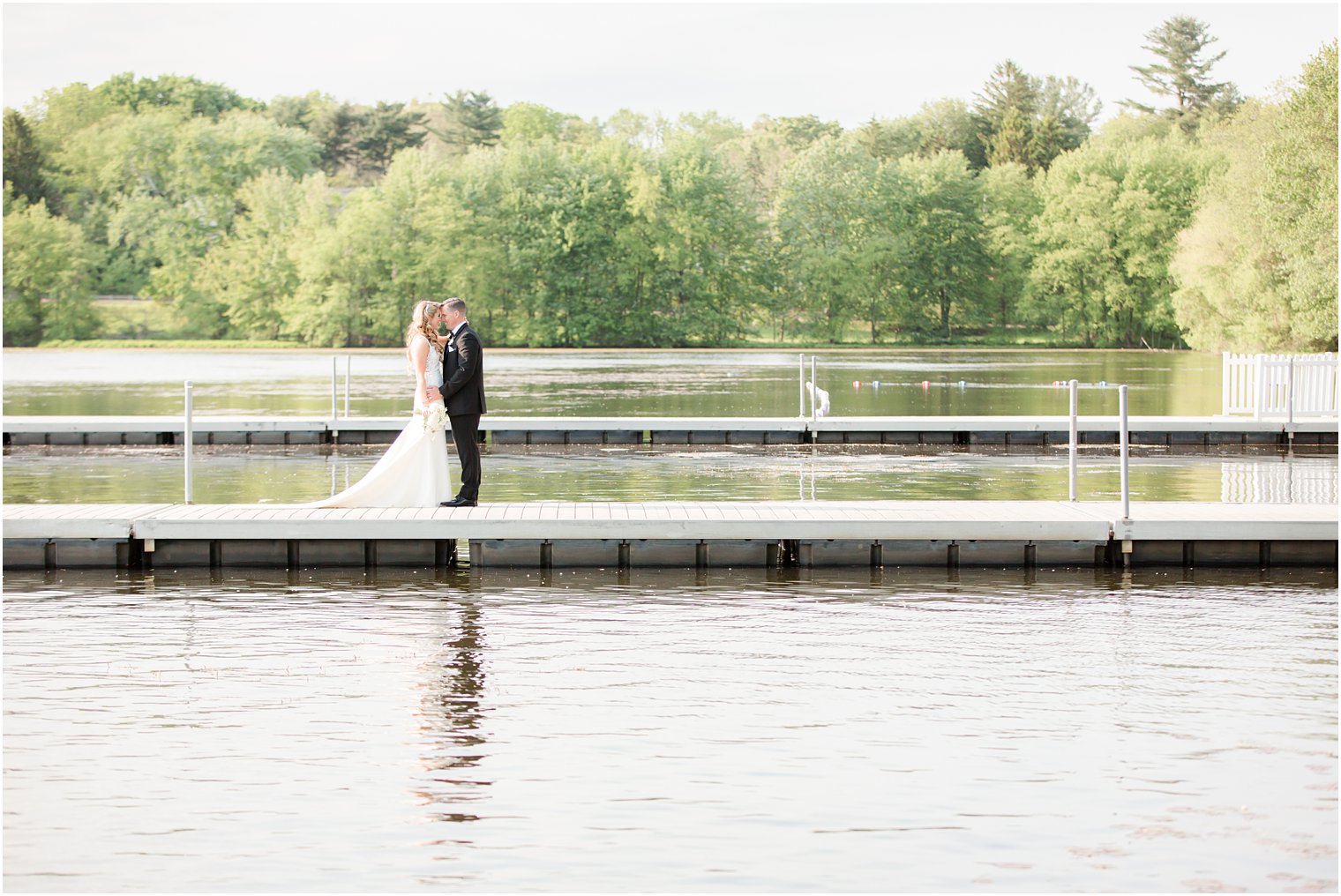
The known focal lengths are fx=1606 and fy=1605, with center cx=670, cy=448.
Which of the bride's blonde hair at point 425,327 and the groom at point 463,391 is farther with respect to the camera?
the bride's blonde hair at point 425,327

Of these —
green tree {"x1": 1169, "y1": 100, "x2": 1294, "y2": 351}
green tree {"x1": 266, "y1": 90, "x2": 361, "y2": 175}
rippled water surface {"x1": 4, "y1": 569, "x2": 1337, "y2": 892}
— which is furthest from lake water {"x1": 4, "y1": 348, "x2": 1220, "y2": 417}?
green tree {"x1": 266, "y1": 90, "x2": 361, "y2": 175}

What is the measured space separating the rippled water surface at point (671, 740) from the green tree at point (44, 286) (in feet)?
246

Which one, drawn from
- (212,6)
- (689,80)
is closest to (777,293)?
(689,80)

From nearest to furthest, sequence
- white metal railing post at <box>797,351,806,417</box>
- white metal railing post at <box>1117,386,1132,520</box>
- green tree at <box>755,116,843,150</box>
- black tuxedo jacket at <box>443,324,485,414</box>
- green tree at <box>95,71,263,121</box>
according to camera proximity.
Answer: white metal railing post at <box>1117,386,1132,520</box>
black tuxedo jacket at <box>443,324,485,414</box>
white metal railing post at <box>797,351,806,417</box>
green tree at <box>95,71,263,121</box>
green tree at <box>755,116,843,150</box>

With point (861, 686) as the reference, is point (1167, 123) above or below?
above

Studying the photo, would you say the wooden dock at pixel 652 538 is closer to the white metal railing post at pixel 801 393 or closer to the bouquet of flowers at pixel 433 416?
the bouquet of flowers at pixel 433 416

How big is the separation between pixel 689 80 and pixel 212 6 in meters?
27.5

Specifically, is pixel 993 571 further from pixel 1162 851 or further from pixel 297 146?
pixel 297 146

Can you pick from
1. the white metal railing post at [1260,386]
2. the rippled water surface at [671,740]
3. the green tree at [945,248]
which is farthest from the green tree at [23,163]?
the rippled water surface at [671,740]

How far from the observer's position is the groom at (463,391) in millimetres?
12266

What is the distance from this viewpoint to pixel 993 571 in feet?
38.7

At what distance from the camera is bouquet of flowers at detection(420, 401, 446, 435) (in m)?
12.3

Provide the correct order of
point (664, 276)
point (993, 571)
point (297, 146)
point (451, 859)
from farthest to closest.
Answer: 1. point (297, 146)
2. point (664, 276)
3. point (993, 571)
4. point (451, 859)

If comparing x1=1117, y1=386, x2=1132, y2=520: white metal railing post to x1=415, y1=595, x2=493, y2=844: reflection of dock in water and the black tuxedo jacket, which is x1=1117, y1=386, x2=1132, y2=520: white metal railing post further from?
x1=415, y1=595, x2=493, y2=844: reflection of dock in water
